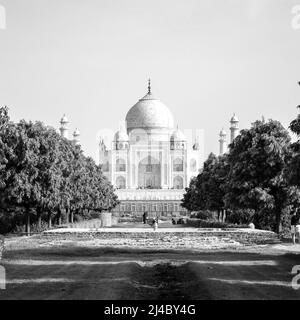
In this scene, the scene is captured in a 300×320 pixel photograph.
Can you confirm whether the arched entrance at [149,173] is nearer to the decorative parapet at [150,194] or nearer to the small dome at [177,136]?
the small dome at [177,136]

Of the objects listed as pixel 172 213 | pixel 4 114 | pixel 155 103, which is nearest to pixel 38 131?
pixel 4 114

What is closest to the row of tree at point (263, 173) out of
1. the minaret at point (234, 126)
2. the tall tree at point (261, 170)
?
the tall tree at point (261, 170)

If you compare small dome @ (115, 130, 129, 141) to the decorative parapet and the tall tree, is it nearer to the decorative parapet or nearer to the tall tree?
the decorative parapet

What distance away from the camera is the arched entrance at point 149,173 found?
177m

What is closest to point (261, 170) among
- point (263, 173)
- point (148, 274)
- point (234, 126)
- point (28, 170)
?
point (263, 173)

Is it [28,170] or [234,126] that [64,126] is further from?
[28,170]

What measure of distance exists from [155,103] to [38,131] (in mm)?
124954

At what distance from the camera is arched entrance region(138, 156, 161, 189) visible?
581ft

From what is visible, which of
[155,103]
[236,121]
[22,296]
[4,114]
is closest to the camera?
[22,296]

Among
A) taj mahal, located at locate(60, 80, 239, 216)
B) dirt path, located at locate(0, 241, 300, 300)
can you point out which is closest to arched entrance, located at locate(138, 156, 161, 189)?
taj mahal, located at locate(60, 80, 239, 216)

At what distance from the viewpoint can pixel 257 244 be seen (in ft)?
124

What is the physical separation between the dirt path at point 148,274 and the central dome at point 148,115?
139m
